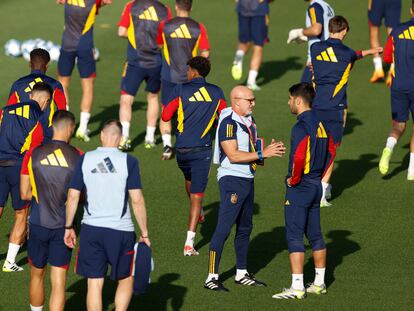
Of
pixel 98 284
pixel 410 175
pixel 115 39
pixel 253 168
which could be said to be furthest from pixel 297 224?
pixel 115 39

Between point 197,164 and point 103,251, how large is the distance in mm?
3531

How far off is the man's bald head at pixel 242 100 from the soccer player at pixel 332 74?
347 centimetres

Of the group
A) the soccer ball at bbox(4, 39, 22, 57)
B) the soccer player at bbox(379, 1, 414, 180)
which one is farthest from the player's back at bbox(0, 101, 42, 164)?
the soccer ball at bbox(4, 39, 22, 57)

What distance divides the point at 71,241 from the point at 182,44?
7023 mm

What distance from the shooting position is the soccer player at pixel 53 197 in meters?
11.0

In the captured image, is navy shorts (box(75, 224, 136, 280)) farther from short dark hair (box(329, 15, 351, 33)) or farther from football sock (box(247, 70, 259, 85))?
football sock (box(247, 70, 259, 85))

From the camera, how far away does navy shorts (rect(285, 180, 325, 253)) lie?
40.2 feet

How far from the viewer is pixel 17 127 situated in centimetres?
1292

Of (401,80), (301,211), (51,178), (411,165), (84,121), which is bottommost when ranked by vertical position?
(411,165)

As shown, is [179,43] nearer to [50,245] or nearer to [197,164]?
[197,164]

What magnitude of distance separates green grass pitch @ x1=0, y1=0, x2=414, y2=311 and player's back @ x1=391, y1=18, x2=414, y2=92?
1527 mm

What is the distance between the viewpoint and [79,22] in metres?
18.2

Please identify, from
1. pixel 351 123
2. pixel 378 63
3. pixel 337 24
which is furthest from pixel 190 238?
pixel 378 63

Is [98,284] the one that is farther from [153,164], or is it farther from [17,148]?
[153,164]
